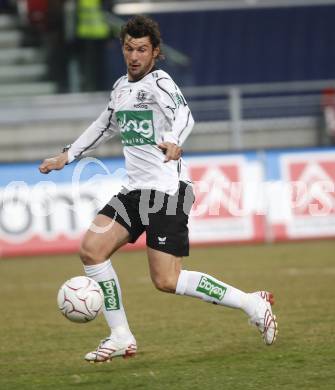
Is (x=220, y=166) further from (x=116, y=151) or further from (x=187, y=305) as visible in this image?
(x=187, y=305)

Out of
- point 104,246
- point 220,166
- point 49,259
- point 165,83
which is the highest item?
point 165,83

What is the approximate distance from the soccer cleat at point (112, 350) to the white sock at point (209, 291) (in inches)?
18.3

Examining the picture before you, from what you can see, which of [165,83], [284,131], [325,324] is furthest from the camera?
[284,131]

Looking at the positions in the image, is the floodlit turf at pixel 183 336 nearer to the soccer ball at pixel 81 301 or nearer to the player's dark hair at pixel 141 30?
the soccer ball at pixel 81 301

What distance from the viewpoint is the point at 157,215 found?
6.63m

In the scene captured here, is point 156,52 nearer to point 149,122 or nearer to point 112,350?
point 149,122

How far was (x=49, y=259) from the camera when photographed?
14172mm

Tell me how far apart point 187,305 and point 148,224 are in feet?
10.9

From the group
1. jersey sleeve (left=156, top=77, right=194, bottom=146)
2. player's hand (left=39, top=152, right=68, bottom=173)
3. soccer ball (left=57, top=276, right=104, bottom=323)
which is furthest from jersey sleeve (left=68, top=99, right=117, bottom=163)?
soccer ball (left=57, top=276, right=104, bottom=323)

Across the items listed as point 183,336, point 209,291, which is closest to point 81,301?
point 209,291

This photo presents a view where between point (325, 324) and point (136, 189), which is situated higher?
point (136, 189)

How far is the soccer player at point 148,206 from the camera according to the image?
6.54 meters

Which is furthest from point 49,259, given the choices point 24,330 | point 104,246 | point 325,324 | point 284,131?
point 104,246

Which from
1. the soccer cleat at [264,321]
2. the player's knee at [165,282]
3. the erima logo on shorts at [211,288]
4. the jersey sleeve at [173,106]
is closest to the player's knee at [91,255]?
the player's knee at [165,282]
